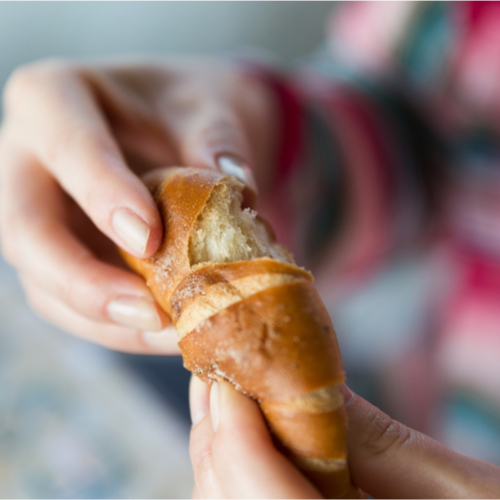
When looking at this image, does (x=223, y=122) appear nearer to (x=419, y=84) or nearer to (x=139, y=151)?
(x=139, y=151)

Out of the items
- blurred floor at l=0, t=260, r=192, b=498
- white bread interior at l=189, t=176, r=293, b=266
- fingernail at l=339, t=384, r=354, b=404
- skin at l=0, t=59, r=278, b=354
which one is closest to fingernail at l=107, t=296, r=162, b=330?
skin at l=0, t=59, r=278, b=354

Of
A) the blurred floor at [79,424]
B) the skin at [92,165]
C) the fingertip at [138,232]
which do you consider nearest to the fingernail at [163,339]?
the skin at [92,165]

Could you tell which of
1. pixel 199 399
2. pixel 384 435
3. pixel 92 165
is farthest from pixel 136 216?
pixel 384 435

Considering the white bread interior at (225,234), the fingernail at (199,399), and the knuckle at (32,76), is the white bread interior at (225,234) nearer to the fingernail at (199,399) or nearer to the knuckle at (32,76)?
the fingernail at (199,399)

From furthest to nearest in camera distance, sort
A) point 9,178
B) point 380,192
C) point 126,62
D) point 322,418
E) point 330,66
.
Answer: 1. point 330,66
2. point 380,192
3. point 126,62
4. point 9,178
5. point 322,418

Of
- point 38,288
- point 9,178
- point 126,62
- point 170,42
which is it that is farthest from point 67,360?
point 170,42

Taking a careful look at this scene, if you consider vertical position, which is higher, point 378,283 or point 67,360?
point 378,283
